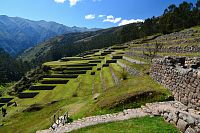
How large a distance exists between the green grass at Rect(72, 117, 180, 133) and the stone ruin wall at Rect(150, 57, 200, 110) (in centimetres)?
229

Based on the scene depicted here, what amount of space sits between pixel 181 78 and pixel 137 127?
4.67 metres

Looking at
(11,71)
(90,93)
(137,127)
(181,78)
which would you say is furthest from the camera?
(11,71)

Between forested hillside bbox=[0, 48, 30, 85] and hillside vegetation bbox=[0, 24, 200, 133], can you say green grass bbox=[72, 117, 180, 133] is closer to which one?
hillside vegetation bbox=[0, 24, 200, 133]

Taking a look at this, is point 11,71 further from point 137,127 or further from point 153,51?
point 137,127

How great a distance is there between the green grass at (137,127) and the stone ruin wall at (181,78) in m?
2.29

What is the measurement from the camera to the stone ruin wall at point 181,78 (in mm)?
15315

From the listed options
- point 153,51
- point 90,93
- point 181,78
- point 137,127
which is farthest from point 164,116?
point 90,93

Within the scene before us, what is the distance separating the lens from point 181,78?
17.2 metres

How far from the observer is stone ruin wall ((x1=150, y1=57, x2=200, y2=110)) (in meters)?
15.3

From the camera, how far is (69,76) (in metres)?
80.6

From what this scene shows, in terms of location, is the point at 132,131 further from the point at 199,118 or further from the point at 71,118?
the point at 71,118

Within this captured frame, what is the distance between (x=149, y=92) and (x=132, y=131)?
23.3ft

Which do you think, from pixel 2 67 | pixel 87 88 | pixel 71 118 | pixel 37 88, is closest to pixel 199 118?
pixel 71 118

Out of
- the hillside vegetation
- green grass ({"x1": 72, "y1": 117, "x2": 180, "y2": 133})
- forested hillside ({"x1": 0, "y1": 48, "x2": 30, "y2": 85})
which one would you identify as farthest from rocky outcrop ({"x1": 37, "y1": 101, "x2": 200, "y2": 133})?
forested hillside ({"x1": 0, "y1": 48, "x2": 30, "y2": 85})
